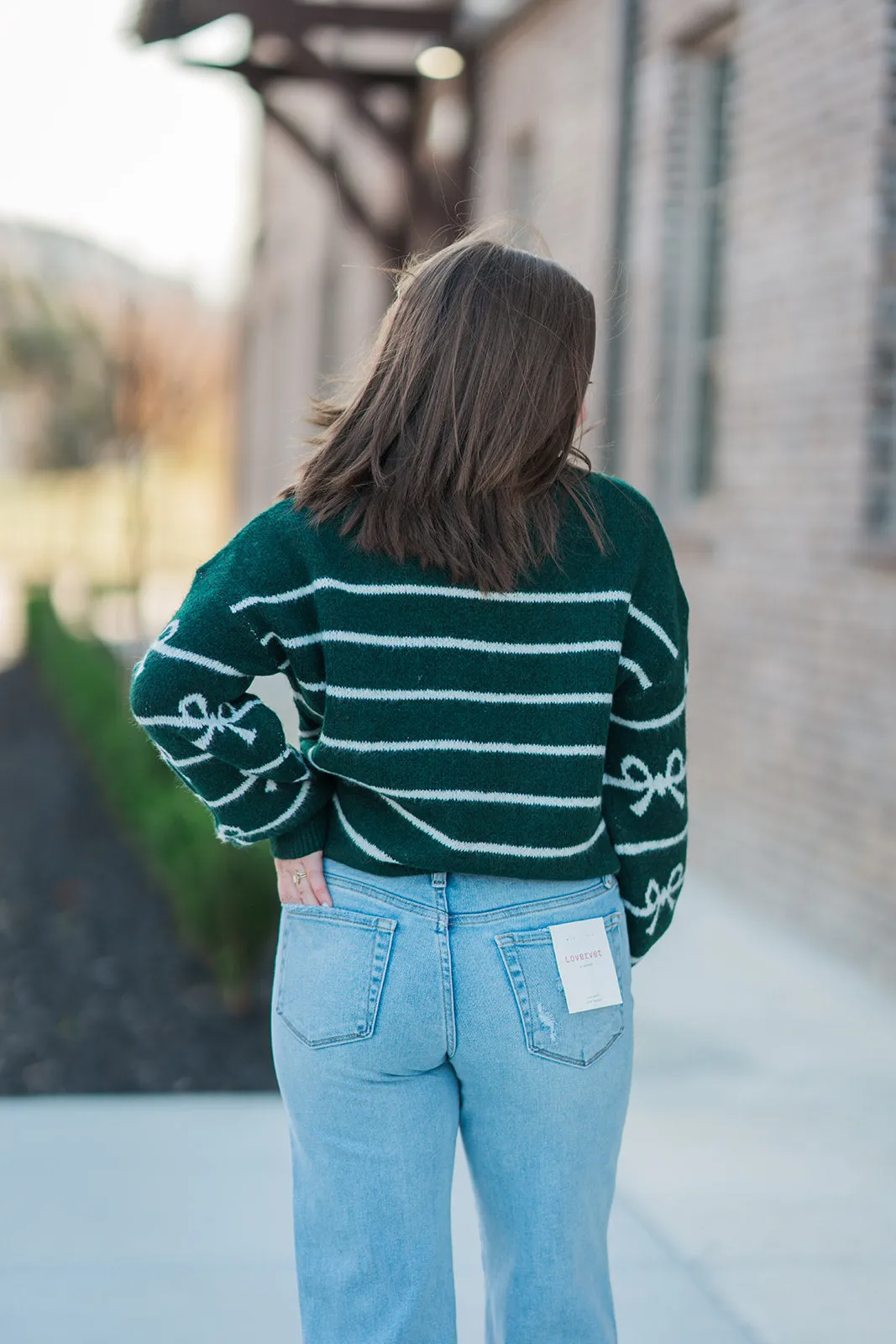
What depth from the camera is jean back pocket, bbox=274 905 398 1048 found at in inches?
65.9

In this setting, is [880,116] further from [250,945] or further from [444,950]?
[444,950]

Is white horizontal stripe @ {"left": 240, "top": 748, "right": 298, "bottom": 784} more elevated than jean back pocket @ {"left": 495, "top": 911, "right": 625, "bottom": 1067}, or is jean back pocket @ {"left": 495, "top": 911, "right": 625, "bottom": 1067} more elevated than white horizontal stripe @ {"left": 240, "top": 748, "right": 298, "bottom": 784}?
white horizontal stripe @ {"left": 240, "top": 748, "right": 298, "bottom": 784}

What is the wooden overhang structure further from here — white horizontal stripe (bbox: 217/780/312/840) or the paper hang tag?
the paper hang tag

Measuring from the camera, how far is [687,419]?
6918 millimetres

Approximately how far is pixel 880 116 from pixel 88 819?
5.09 m

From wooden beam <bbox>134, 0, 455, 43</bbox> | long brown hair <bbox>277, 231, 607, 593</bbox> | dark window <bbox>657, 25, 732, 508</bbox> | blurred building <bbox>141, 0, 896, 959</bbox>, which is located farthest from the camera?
wooden beam <bbox>134, 0, 455, 43</bbox>

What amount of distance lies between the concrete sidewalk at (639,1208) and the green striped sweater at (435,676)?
1390mm

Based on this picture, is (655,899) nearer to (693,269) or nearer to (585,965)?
(585,965)

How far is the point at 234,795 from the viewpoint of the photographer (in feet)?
5.97

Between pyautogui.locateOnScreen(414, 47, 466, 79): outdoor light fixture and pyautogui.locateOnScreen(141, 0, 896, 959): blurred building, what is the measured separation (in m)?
0.29

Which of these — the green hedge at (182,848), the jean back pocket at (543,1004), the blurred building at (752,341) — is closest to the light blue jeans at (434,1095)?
the jean back pocket at (543,1004)

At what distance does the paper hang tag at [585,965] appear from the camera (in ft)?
5.58

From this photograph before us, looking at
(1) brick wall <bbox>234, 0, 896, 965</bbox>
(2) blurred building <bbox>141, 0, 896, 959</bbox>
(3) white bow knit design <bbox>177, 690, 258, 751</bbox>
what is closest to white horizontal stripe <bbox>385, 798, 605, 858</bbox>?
(3) white bow knit design <bbox>177, 690, 258, 751</bbox>

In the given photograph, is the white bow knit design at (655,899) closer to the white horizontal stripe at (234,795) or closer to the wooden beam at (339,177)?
the white horizontal stripe at (234,795)
